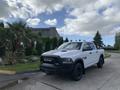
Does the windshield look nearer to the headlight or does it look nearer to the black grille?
the headlight

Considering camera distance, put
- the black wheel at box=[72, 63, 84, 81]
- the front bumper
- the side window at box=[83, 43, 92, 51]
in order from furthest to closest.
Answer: the side window at box=[83, 43, 92, 51]
the black wheel at box=[72, 63, 84, 81]
the front bumper

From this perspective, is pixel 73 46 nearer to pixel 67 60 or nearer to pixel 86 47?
pixel 86 47

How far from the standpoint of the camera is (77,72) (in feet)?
29.0

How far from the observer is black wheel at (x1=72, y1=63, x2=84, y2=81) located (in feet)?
28.3

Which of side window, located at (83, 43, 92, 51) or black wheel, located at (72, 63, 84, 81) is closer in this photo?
black wheel, located at (72, 63, 84, 81)

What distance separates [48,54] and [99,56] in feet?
14.3

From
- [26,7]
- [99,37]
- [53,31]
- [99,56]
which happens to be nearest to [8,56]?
[26,7]

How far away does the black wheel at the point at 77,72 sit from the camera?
8.63 m

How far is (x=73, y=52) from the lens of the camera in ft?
29.2

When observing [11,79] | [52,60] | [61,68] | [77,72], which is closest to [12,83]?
[11,79]

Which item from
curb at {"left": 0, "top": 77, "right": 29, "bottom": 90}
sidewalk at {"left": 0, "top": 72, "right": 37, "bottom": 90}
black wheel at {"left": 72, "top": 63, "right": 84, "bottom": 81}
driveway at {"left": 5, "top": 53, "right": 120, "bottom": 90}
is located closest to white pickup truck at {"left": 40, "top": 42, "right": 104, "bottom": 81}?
black wheel at {"left": 72, "top": 63, "right": 84, "bottom": 81}

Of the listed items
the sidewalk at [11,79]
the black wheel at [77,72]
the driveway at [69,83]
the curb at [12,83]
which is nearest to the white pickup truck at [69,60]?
the black wheel at [77,72]

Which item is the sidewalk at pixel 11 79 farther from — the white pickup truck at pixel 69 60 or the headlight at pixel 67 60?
the headlight at pixel 67 60

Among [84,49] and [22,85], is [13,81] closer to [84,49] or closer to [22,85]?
[22,85]
